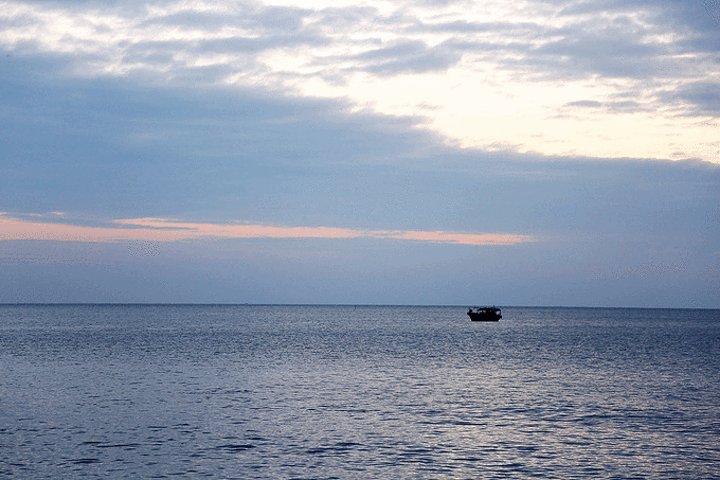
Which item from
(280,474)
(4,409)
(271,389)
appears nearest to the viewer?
(280,474)

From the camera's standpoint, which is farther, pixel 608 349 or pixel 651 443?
pixel 608 349

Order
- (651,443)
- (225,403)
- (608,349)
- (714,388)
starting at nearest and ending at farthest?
(651,443), (225,403), (714,388), (608,349)

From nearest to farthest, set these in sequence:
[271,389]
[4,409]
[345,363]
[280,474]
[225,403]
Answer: [280,474]
[4,409]
[225,403]
[271,389]
[345,363]

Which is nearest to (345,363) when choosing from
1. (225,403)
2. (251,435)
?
(225,403)

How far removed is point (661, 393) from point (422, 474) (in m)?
33.8

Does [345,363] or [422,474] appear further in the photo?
[345,363]

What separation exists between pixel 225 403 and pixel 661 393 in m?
34.1

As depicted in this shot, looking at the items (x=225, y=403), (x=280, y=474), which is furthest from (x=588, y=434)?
(x=225, y=403)

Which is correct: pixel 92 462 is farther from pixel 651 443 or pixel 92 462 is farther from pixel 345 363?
pixel 345 363

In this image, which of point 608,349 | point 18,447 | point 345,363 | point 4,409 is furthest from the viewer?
point 608,349

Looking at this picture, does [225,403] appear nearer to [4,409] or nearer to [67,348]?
[4,409]

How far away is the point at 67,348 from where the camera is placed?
328 ft

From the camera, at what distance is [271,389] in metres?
55.5

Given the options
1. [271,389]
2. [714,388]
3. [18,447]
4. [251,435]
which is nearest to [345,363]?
[271,389]
